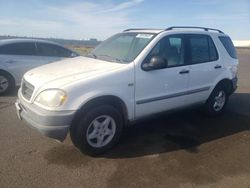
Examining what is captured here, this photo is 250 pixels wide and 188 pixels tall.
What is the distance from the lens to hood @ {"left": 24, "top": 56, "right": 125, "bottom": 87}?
12.7 feet

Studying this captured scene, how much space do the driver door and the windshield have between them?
23 cm

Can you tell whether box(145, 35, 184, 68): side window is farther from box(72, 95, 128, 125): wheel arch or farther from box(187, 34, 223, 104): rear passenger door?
box(72, 95, 128, 125): wheel arch

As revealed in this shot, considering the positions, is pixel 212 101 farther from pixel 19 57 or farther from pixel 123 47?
pixel 19 57

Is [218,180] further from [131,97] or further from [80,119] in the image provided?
[80,119]

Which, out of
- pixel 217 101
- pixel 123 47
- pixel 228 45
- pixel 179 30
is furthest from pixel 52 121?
pixel 228 45

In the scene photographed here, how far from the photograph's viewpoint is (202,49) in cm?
552

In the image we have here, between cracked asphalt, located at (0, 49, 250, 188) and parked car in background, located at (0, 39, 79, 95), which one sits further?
parked car in background, located at (0, 39, 79, 95)

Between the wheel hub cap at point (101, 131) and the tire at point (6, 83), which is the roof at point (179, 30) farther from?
the tire at point (6, 83)

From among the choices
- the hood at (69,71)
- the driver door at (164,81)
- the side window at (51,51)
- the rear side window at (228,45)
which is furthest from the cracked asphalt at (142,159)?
the side window at (51,51)

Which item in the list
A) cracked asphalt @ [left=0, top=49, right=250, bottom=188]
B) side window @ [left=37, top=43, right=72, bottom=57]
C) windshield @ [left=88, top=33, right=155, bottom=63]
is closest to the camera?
cracked asphalt @ [left=0, top=49, right=250, bottom=188]

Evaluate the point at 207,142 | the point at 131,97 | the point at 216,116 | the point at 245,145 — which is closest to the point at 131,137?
the point at 131,97

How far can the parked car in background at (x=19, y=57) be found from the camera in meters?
7.68

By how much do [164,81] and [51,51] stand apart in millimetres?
5097

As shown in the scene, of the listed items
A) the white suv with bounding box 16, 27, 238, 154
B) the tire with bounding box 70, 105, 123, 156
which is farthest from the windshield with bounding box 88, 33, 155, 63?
the tire with bounding box 70, 105, 123, 156
